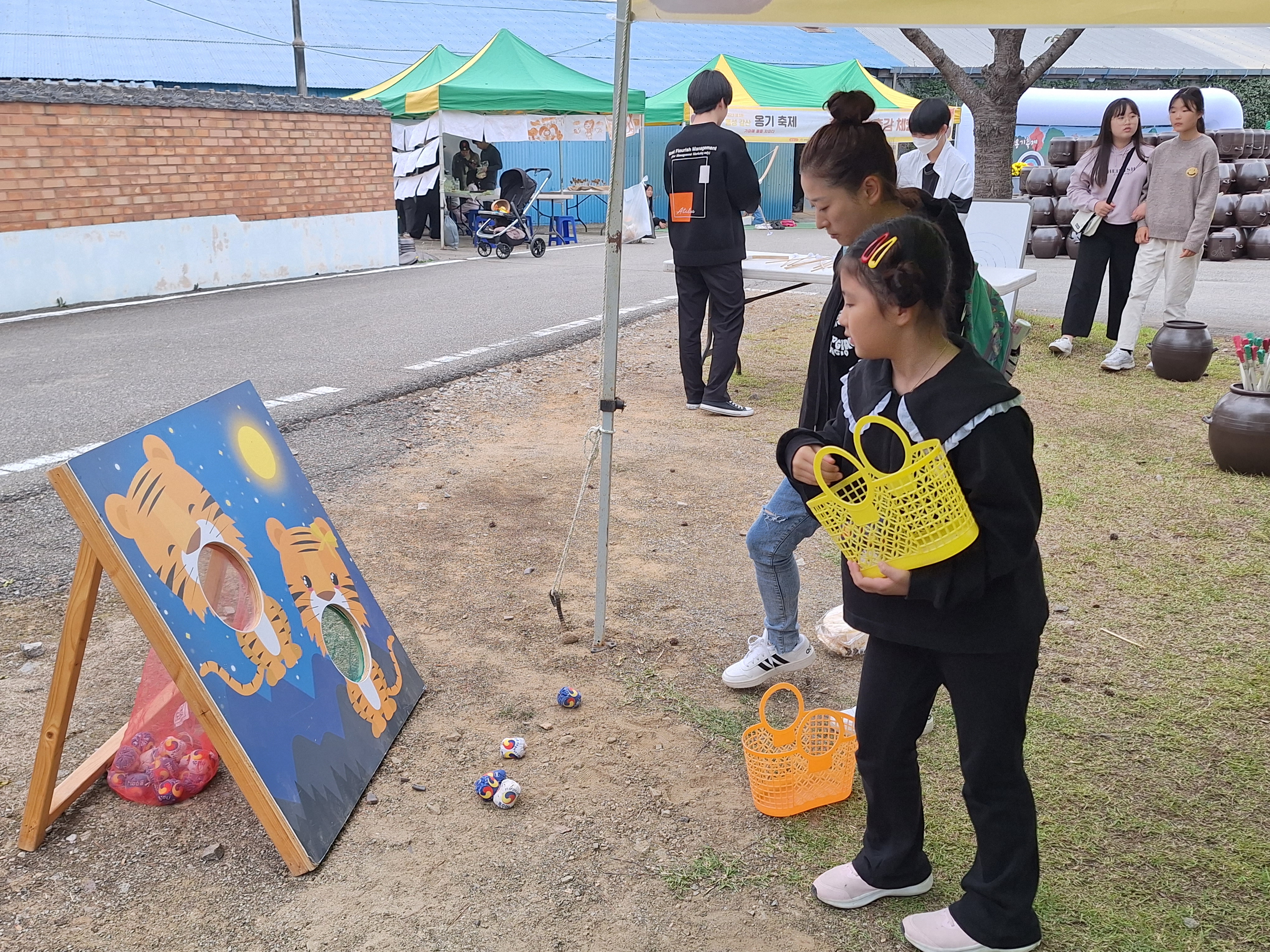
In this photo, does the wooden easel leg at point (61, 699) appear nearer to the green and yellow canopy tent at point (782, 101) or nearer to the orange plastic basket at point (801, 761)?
the orange plastic basket at point (801, 761)

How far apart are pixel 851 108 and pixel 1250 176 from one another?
54.8 ft

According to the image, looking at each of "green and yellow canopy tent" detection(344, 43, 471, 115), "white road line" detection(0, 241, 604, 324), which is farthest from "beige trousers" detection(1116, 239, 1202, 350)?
"green and yellow canopy tent" detection(344, 43, 471, 115)

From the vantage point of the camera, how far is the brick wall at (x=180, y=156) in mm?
10320

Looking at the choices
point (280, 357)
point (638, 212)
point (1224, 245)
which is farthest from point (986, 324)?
point (1224, 245)

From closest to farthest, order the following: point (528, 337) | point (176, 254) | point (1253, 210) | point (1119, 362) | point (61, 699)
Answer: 1. point (61, 699)
2. point (1119, 362)
3. point (528, 337)
4. point (176, 254)
5. point (1253, 210)

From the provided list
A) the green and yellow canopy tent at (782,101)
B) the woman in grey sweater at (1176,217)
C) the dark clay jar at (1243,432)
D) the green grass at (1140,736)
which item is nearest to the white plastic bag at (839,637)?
the green grass at (1140,736)

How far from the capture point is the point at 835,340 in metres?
2.65

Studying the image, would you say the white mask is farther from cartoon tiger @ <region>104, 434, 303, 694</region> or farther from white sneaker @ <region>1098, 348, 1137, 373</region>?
cartoon tiger @ <region>104, 434, 303, 694</region>

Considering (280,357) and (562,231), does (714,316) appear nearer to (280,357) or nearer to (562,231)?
(280,357)

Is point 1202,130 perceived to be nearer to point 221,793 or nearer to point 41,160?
point 221,793

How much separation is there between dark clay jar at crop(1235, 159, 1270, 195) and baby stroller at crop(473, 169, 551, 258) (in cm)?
1112

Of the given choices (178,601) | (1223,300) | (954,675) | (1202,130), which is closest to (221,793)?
(178,601)

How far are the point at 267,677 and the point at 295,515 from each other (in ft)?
2.07

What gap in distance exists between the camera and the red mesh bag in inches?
109
